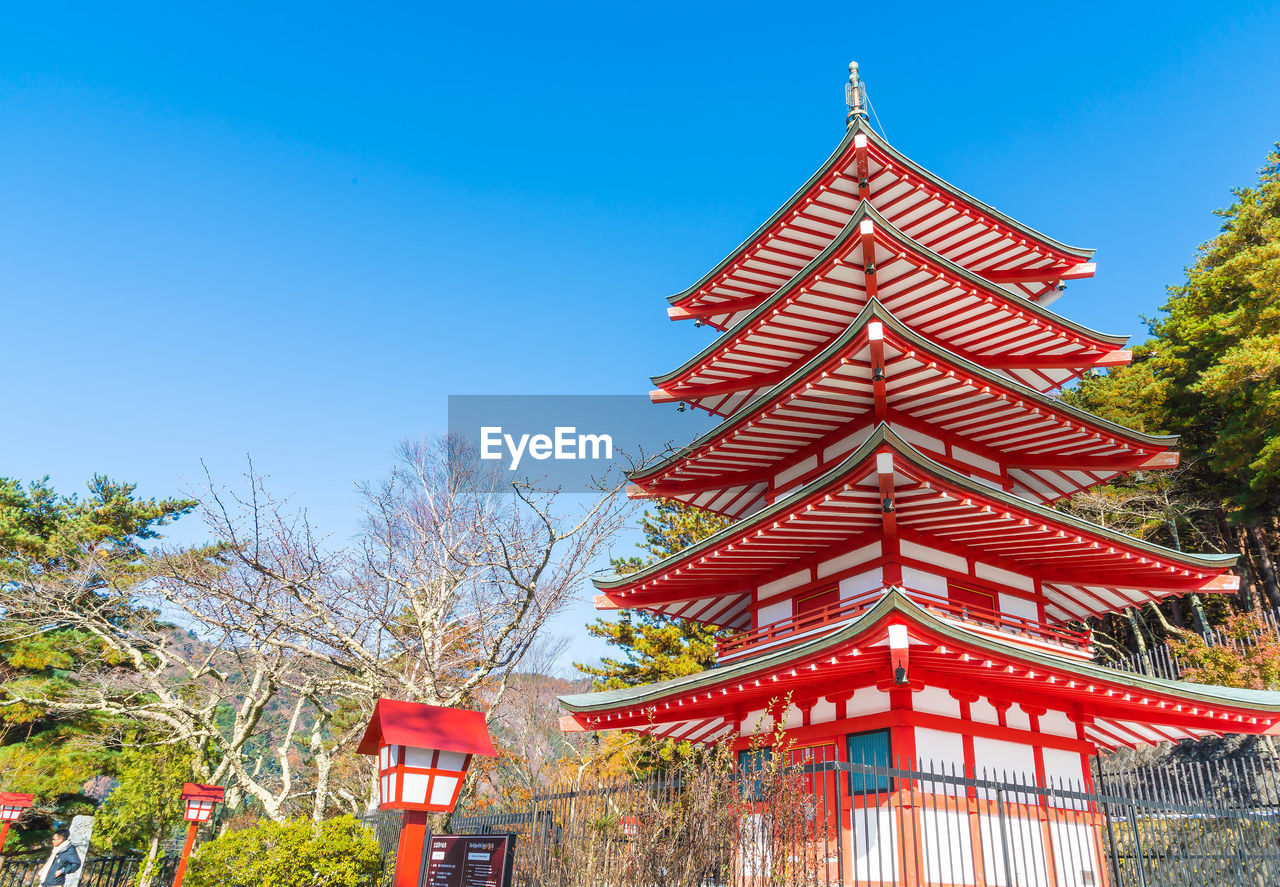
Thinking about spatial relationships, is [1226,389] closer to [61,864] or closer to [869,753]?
[869,753]

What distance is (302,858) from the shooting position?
40.3ft

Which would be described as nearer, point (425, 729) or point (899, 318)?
point (425, 729)

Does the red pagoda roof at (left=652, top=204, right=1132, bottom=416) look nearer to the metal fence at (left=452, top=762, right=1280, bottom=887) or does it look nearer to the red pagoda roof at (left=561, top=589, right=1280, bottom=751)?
the red pagoda roof at (left=561, top=589, right=1280, bottom=751)

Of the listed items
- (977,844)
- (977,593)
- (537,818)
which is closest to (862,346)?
(977,593)

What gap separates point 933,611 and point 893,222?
7.82 meters

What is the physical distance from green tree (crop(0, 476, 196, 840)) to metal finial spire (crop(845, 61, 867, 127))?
21019 millimetres

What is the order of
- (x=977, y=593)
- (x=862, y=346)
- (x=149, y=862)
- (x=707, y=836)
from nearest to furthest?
(x=707, y=836) → (x=862, y=346) → (x=977, y=593) → (x=149, y=862)

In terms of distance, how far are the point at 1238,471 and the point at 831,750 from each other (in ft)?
75.2

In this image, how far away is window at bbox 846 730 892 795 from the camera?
33.2 ft

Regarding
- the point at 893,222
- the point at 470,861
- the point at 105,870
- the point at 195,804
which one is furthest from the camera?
the point at 105,870

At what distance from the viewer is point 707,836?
7.70 meters

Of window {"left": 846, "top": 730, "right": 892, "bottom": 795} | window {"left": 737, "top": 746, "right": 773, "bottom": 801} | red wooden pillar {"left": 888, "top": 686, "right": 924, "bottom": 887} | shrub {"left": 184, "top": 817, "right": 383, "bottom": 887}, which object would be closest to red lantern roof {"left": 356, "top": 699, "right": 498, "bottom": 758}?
window {"left": 737, "top": 746, "right": 773, "bottom": 801}

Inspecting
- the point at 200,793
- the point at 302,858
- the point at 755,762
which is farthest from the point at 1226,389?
the point at 200,793

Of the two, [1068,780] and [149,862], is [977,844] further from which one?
[149,862]
